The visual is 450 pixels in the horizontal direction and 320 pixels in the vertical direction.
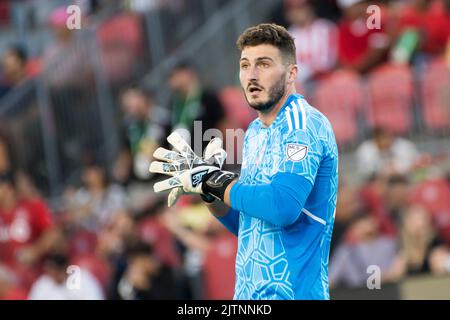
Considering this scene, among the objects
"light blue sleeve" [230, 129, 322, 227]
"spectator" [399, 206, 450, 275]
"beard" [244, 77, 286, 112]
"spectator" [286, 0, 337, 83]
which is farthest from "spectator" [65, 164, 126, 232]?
"light blue sleeve" [230, 129, 322, 227]

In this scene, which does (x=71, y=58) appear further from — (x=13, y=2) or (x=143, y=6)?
(x=13, y=2)

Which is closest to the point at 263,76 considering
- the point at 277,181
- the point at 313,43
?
the point at 277,181

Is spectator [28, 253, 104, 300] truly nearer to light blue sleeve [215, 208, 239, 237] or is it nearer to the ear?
light blue sleeve [215, 208, 239, 237]

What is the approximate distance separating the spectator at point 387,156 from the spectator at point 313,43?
1.27 metres

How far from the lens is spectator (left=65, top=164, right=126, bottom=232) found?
11530mm

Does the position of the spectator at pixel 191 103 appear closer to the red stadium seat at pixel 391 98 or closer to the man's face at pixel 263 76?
the red stadium seat at pixel 391 98

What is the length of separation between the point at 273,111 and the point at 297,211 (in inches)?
22.4

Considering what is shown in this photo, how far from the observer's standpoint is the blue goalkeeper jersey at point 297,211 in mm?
4152

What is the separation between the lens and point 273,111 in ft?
14.6

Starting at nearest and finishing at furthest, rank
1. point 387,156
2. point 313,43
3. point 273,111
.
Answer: point 273,111, point 387,156, point 313,43

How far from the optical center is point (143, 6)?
1298cm

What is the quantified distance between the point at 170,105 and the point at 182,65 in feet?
1.71

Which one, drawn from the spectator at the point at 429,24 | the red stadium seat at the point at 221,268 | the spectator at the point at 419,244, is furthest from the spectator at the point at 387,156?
the red stadium seat at the point at 221,268

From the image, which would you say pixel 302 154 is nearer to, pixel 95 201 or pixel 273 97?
pixel 273 97
